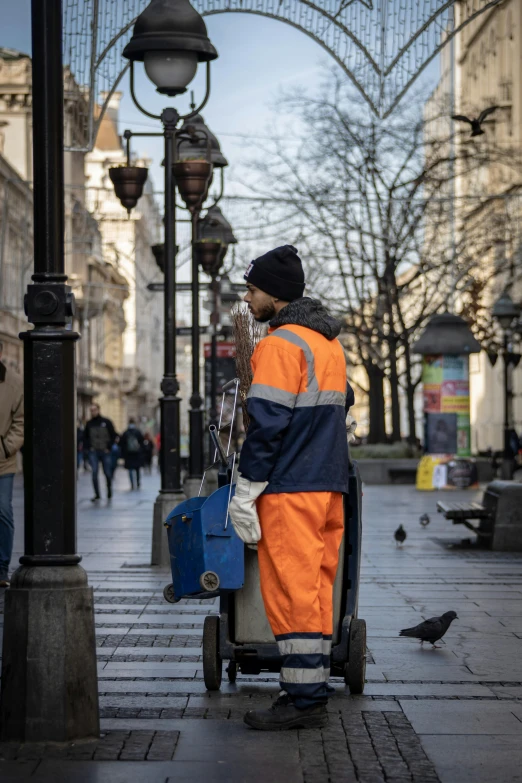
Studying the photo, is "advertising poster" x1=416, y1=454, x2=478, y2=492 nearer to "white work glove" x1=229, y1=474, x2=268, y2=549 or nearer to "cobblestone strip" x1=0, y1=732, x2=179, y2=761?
"white work glove" x1=229, y1=474, x2=268, y2=549

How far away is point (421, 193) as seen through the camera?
3600 centimetres

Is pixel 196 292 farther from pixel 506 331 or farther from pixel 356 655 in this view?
pixel 356 655

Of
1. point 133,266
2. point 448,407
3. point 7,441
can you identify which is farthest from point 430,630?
point 133,266

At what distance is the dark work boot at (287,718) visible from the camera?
5906 mm

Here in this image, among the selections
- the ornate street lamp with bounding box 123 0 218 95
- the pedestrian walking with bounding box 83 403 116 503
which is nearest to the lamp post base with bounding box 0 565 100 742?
the ornate street lamp with bounding box 123 0 218 95

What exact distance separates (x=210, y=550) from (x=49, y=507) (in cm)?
90

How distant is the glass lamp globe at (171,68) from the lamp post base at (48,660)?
6573 millimetres

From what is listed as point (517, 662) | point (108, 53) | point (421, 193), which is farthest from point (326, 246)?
point (517, 662)

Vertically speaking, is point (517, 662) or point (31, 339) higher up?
point (31, 339)

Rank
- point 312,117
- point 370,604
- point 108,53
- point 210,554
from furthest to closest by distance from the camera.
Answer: point 312,117 < point 108,53 < point 370,604 < point 210,554

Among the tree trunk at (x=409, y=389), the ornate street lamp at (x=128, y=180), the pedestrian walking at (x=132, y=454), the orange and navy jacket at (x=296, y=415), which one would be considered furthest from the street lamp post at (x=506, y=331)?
the orange and navy jacket at (x=296, y=415)

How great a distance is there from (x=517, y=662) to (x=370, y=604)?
99.9 inches

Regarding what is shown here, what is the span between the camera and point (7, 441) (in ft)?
36.6

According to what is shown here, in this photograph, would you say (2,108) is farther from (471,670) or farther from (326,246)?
(471,670)
